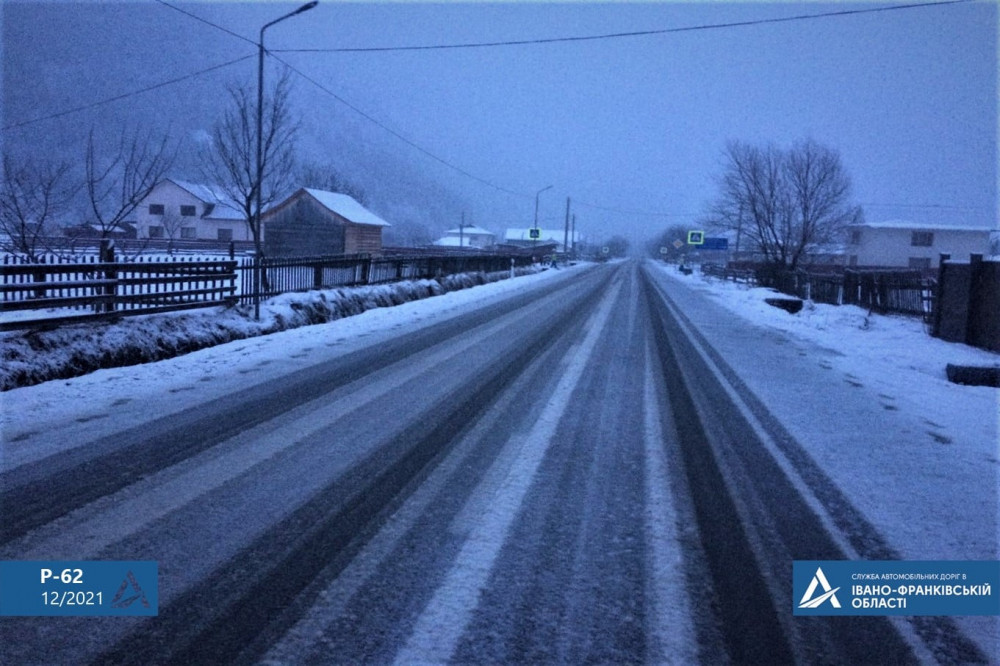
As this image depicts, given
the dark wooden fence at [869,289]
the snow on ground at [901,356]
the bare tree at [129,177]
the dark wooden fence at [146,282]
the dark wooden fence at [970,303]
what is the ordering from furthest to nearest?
the dark wooden fence at [869,289] → the dark wooden fence at [970,303] → the bare tree at [129,177] → the dark wooden fence at [146,282] → the snow on ground at [901,356]

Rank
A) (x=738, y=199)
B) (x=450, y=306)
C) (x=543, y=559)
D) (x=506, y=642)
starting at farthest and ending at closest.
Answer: (x=738, y=199) < (x=450, y=306) < (x=543, y=559) < (x=506, y=642)

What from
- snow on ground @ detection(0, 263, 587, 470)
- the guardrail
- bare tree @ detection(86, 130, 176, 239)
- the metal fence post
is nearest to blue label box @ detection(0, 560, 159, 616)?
snow on ground @ detection(0, 263, 587, 470)

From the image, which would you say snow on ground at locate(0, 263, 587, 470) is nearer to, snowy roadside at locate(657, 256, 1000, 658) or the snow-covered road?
the snow-covered road

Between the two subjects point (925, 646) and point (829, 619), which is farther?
point (829, 619)

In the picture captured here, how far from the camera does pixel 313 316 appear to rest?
707 inches

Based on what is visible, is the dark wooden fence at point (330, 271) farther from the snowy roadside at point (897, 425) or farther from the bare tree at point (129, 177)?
the snowy roadside at point (897, 425)

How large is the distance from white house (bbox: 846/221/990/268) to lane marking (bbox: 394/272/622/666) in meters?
69.8

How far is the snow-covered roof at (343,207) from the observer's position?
39.2 meters

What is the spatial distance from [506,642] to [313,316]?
51.0ft

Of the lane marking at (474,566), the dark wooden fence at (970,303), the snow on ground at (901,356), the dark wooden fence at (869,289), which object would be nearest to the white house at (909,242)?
the dark wooden fence at (869,289)

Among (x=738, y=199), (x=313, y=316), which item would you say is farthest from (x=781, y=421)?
(x=738, y=199)

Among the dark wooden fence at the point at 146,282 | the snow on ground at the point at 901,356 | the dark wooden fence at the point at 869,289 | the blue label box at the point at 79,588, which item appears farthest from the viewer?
the dark wooden fence at the point at 869,289

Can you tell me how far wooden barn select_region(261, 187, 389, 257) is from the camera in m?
39.2

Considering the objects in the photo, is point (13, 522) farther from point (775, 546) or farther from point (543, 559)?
point (775, 546)
